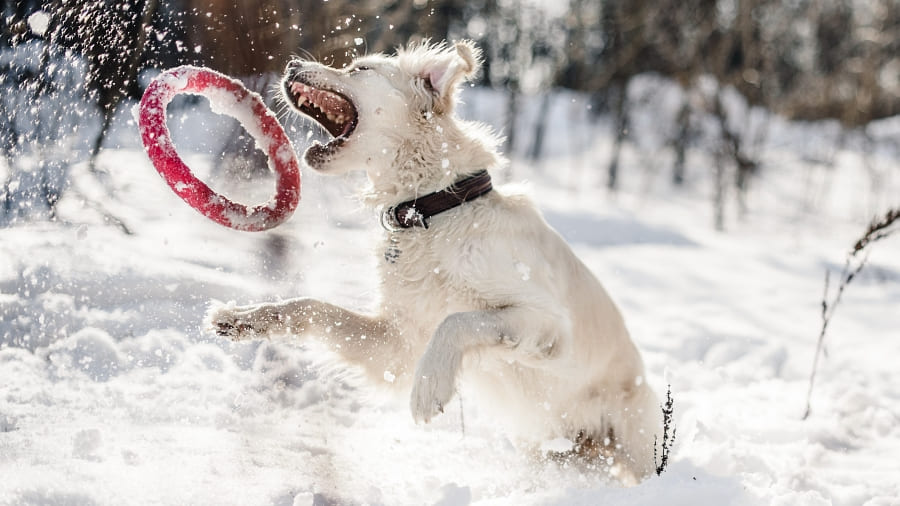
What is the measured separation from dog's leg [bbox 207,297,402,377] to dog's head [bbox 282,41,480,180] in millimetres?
613

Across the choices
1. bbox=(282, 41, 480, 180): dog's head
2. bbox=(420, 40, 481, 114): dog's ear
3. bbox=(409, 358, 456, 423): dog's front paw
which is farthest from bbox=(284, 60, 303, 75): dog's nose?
bbox=(409, 358, 456, 423): dog's front paw

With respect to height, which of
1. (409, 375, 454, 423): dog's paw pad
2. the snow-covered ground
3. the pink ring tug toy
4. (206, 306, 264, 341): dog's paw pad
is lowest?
the snow-covered ground

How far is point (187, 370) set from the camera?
12.4 feet

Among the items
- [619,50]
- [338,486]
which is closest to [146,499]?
[338,486]

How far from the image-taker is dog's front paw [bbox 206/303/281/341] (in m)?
3.06

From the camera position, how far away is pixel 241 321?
121 inches

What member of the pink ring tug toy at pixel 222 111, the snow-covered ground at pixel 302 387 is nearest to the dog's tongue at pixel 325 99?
the pink ring tug toy at pixel 222 111

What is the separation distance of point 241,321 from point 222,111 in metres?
1.01

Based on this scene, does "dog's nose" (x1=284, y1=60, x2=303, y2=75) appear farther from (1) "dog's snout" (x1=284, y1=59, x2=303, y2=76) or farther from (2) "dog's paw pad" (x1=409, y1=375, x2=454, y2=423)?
(2) "dog's paw pad" (x1=409, y1=375, x2=454, y2=423)

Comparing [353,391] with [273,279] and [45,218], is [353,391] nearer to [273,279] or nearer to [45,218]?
[273,279]

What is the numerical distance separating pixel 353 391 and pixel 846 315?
4.64 meters

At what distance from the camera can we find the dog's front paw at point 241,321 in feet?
10.0

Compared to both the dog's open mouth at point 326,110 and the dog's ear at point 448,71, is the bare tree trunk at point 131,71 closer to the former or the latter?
the dog's open mouth at point 326,110

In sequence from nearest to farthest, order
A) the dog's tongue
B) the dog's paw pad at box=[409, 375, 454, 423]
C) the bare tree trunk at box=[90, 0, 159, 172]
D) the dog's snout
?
1. the dog's paw pad at box=[409, 375, 454, 423]
2. the dog's snout
3. the dog's tongue
4. the bare tree trunk at box=[90, 0, 159, 172]
